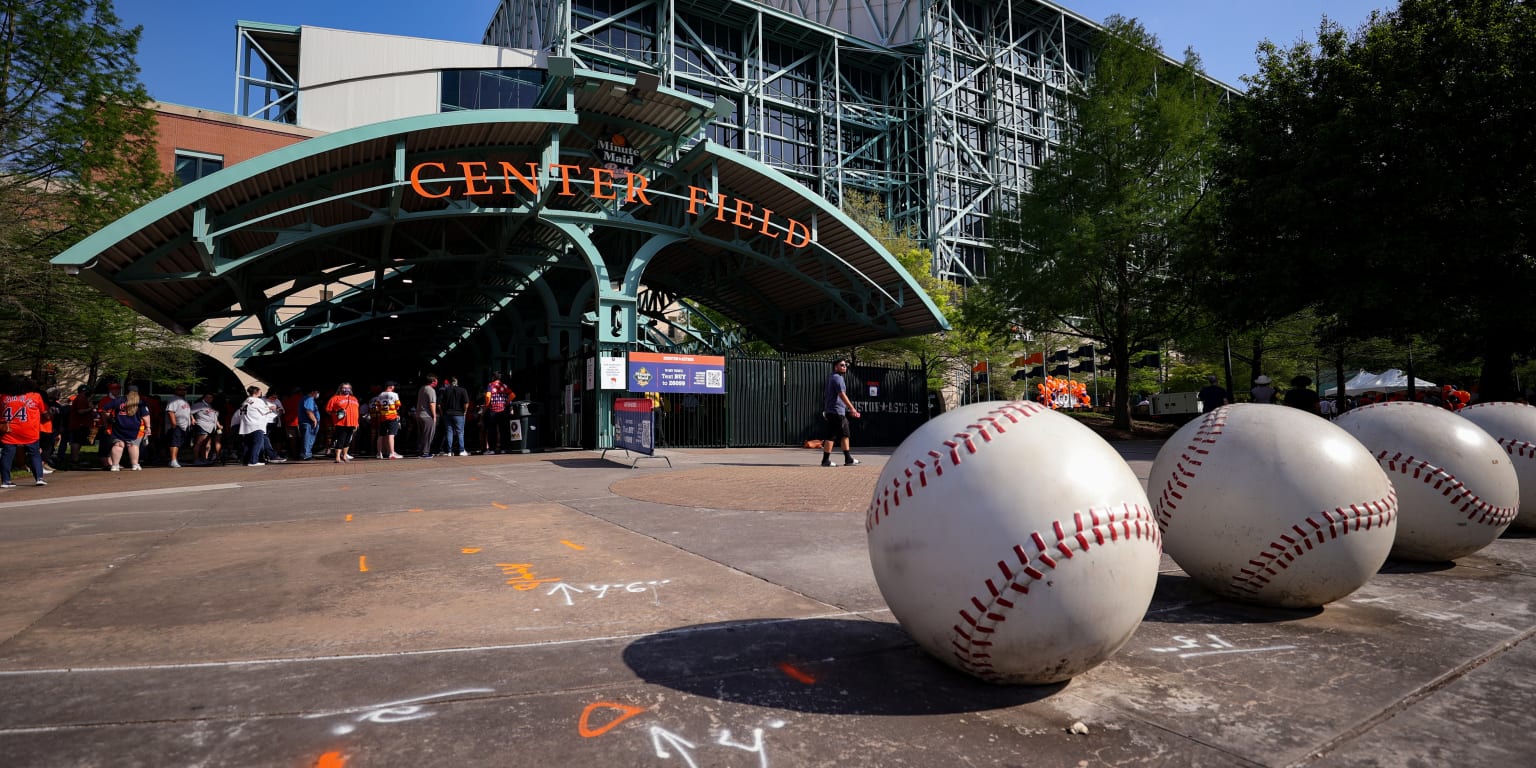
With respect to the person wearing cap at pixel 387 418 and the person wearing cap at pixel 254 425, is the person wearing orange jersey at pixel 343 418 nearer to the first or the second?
the person wearing cap at pixel 387 418

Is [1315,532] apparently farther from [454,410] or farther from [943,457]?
[454,410]

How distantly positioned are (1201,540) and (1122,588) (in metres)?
1.87

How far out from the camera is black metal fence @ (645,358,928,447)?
20.4 metres

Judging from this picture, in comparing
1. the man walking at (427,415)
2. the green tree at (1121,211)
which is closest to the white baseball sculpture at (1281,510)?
the man walking at (427,415)

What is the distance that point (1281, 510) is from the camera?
157 inches

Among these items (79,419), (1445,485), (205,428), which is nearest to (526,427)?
(205,428)

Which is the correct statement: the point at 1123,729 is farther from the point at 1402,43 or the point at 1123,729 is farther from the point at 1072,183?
the point at 1072,183

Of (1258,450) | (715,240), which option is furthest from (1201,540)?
(715,240)

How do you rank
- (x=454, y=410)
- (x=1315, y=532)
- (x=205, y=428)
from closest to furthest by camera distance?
1. (x=1315, y=532)
2. (x=205, y=428)
3. (x=454, y=410)

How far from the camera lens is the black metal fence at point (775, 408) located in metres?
20.4

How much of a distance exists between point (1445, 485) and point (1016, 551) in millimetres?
4583

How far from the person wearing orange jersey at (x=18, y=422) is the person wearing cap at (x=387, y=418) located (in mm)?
6009

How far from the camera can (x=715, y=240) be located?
63.3ft

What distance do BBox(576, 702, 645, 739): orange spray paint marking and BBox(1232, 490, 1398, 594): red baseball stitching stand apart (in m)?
3.60
